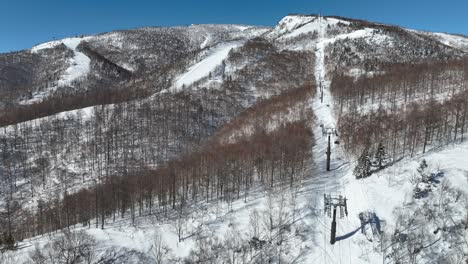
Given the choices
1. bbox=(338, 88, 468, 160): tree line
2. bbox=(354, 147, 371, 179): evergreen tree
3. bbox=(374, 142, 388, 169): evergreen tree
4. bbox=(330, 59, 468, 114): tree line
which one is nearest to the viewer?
bbox=(354, 147, 371, 179): evergreen tree

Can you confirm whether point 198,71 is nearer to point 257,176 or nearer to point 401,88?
point 401,88

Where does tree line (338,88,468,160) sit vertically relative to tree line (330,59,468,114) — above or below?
below

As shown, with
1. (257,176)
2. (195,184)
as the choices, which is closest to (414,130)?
(257,176)

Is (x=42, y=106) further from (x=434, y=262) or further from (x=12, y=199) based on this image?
(x=434, y=262)

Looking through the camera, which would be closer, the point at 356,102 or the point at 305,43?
the point at 356,102

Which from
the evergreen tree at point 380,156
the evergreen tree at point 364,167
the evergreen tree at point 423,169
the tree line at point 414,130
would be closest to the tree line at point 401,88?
the tree line at point 414,130

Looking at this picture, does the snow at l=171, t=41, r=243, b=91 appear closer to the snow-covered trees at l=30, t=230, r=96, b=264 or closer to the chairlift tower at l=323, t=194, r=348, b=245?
the snow-covered trees at l=30, t=230, r=96, b=264

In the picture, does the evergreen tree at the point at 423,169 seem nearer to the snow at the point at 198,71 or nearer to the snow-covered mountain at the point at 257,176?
the snow-covered mountain at the point at 257,176

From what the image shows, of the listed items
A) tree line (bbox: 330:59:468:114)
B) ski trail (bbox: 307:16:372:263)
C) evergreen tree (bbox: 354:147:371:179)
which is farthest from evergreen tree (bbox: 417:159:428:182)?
tree line (bbox: 330:59:468:114)

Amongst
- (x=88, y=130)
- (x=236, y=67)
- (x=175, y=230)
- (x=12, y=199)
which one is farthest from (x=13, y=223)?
(x=236, y=67)
